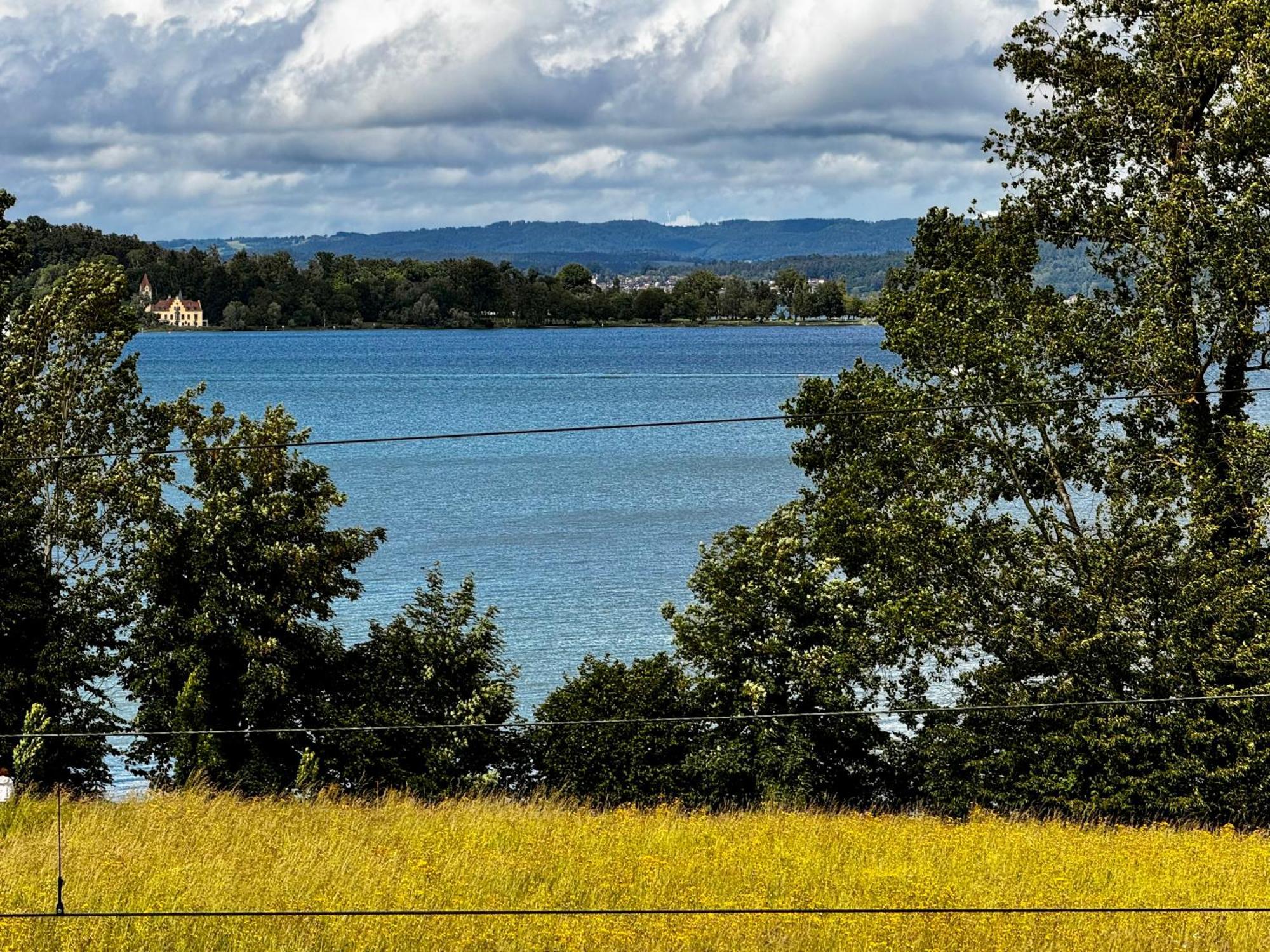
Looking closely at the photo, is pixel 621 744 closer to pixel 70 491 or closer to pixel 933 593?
pixel 933 593

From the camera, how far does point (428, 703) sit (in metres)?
24.6

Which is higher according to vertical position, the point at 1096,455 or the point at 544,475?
the point at 1096,455

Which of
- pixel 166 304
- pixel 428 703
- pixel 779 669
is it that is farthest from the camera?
pixel 166 304

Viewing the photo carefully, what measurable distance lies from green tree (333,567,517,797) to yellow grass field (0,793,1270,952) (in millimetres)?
3316

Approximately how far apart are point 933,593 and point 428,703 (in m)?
8.37

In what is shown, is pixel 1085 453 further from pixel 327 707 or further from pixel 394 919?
pixel 394 919

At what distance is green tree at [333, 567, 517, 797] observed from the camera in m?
23.7

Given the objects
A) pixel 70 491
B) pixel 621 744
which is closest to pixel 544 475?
pixel 70 491

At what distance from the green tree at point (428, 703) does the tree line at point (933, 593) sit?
6 cm

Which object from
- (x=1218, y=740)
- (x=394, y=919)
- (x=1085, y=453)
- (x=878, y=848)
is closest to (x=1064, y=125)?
(x=1085, y=453)

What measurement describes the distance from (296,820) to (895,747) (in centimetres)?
1066

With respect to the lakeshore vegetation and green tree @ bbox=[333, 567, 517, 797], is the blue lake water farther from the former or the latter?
the lakeshore vegetation

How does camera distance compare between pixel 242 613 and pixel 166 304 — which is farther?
pixel 166 304

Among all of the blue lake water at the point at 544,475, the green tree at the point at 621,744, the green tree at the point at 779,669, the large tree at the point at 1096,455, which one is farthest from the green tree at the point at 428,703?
the blue lake water at the point at 544,475
